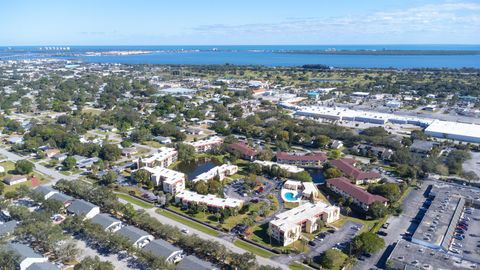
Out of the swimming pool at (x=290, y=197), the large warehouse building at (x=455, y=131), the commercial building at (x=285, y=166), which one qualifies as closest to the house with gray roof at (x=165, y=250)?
the swimming pool at (x=290, y=197)

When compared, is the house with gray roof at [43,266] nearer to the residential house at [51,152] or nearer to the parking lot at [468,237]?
the parking lot at [468,237]

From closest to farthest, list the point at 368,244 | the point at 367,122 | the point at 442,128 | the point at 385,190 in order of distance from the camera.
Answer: the point at 368,244, the point at 385,190, the point at 442,128, the point at 367,122

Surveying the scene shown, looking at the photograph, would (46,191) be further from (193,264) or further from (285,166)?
(285,166)

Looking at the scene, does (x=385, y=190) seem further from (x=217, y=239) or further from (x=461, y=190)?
(x=217, y=239)

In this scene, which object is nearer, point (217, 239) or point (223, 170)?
point (217, 239)

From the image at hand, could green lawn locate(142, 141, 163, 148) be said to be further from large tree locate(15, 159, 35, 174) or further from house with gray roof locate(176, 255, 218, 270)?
house with gray roof locate(176, 255, 218, 270)

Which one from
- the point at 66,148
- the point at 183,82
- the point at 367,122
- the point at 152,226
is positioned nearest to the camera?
the point at 152,226

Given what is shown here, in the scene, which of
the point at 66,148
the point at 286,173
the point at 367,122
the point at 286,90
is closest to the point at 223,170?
the point at 286,173
